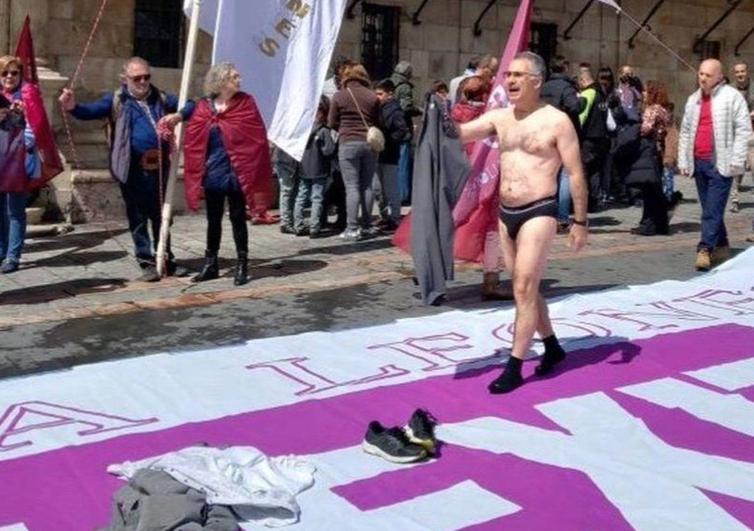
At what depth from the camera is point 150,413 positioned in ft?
17.8

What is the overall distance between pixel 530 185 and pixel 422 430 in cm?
168

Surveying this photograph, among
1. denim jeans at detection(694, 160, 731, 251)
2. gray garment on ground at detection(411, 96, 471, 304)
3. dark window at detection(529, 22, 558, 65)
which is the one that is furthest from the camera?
dark window at detection(529, 22, 558, 65)

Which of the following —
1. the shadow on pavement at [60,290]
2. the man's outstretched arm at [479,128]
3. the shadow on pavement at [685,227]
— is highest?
the man's outstretched arm at [479,128]

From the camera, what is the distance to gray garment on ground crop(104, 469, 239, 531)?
151 inches

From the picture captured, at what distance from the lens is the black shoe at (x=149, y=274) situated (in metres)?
8.97

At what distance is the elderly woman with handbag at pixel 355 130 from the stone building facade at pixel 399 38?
110 inches

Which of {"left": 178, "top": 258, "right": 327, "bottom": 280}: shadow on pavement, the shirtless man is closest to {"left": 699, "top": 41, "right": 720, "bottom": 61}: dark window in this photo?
{"left": 178, "top": 258, "right": 327, "bottom": 280}: shadow on pavement

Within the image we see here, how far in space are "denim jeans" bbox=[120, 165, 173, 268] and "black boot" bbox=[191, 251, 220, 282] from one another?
37 cm

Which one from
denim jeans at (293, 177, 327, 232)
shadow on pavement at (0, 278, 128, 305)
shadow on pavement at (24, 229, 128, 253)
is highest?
denim jeans at (293, 177, 327, 232)

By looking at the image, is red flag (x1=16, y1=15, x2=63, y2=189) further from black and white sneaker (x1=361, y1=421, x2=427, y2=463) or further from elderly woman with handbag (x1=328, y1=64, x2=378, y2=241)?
black and white sneaker (x1=361, y1=421, x2=427, y2=463)

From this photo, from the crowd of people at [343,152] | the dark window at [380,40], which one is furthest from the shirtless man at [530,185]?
the dark window at [380,40]

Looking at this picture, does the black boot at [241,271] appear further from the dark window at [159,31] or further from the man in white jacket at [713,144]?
the dark window at [159,31]

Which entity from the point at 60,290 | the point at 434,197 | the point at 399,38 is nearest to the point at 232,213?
the point at 60,290

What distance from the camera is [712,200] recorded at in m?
9.88
